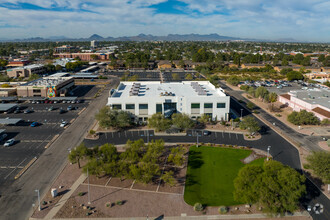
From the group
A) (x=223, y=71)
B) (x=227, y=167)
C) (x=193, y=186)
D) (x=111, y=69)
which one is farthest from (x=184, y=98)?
(x=111, y=69)

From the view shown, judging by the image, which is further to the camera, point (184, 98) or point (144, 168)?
point (184, 98)

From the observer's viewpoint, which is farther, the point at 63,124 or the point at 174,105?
the point at 174,105

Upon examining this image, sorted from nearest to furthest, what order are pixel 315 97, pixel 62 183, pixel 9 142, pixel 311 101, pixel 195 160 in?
pixel 62 183 < pixel 195 160 < pixel 9 142 < pixel 311 101 < pixel 315 97

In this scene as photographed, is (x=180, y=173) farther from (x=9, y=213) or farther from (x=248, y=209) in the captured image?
(x=9, y=213)

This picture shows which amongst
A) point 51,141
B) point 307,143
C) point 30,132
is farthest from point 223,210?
point 30,132

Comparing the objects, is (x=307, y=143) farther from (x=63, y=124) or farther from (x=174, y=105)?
(x=63, y=124)

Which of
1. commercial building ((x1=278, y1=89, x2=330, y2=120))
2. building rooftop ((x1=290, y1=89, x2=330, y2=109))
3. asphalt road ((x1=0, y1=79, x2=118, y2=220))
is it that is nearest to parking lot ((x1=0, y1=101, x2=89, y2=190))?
asphalt road ((x1=0, y1=79, x2=118, y2=220))

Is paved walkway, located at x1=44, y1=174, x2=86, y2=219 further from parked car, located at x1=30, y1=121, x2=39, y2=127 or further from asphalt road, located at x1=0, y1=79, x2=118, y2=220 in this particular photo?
parked car, located at x1=30, y1=121, x2=39, y2=127
